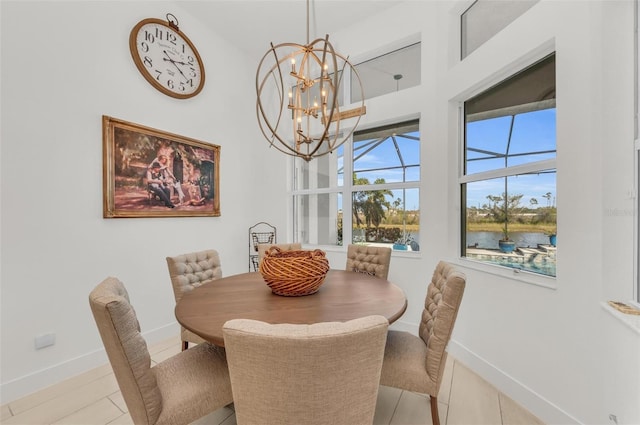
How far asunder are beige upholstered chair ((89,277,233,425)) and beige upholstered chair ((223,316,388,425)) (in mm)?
540

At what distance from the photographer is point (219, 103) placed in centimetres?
351

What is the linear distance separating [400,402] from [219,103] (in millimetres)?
3632

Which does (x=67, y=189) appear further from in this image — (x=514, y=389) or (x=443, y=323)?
(x=514, y=389)

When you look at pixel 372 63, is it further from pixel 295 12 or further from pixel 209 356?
pixel 209 356

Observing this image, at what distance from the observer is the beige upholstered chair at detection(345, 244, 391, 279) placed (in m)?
2.48

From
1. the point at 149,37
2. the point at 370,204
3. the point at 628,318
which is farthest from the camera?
the point at 370,204

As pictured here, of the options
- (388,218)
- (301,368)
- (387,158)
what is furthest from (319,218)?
(301,368)

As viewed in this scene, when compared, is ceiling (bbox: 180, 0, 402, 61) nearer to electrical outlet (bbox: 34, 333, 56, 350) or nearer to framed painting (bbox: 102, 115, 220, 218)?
framed painting (bbox: 102, 115, 220, 218)

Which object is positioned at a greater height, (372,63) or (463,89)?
(372,63)

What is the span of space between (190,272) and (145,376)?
1120 mm

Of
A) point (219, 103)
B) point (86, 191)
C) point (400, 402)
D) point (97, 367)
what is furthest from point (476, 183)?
point (97, 367)

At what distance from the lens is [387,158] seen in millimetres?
3301

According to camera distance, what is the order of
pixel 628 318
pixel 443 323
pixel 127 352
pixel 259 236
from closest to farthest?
pixel 127 352
pixel 628 318
pixel 443 323
pixel 259 236

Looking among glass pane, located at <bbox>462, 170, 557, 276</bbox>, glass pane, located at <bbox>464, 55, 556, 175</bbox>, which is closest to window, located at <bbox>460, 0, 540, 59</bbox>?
glass pane, located at <bbox>464, 55, 556, 175</bbox>
